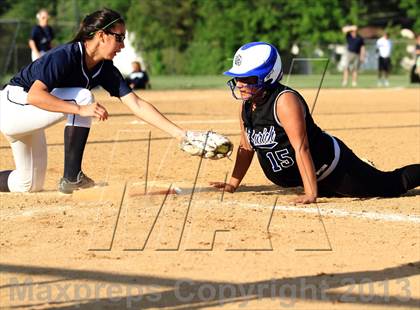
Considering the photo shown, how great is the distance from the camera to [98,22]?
7086 mm

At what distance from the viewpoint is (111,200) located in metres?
7.25


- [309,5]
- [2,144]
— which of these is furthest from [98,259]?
[309,5]

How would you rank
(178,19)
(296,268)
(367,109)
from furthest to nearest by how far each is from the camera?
(178,19) < (367,109) < (296,268)

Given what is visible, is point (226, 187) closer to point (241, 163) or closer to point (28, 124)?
point (241, 163)

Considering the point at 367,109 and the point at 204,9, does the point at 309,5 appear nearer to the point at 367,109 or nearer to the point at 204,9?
the point at 204,9

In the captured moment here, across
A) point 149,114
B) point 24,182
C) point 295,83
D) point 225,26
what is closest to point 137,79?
point 295,83

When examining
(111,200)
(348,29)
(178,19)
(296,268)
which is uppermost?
(296,268)

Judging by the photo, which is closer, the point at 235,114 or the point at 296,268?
the point at 296,268

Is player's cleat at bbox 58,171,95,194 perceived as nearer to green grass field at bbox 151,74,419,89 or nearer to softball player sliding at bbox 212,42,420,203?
softball player sliding at bbox 212,42,420,203

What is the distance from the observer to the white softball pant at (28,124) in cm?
723

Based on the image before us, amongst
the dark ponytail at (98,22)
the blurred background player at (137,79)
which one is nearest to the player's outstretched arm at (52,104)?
the dark ponytail at (98,22)

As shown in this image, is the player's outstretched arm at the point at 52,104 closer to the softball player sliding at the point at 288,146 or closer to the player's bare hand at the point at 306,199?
the softball player sliding at the point at 288,146

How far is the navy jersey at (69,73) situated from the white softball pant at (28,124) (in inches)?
3.8

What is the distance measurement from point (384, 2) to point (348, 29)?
3012 centimetres
